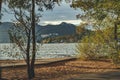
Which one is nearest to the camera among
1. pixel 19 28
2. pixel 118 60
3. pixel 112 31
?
pixel 19 28

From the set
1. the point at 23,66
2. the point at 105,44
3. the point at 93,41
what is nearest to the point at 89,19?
the point at 93,41

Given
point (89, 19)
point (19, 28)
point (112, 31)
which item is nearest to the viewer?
point (19, 28)

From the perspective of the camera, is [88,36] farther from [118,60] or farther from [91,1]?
[118,60]

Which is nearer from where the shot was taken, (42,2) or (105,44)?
(42,2)

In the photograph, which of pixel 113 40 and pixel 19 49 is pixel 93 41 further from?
pixel 19 49

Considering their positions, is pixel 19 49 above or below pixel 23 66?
above

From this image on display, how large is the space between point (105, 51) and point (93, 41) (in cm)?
530

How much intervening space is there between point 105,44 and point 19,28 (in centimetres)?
1169

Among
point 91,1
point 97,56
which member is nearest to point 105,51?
point 91,1

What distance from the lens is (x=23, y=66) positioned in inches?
1304

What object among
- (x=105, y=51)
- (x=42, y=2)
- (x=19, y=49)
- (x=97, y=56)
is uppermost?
(x=42, y=2)

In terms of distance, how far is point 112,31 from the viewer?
34375 mm

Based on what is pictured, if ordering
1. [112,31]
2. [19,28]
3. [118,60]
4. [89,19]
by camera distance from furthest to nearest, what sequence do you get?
[89,19], [112,31], [118,60], [19,28]

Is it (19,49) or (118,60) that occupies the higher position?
(19,49)
